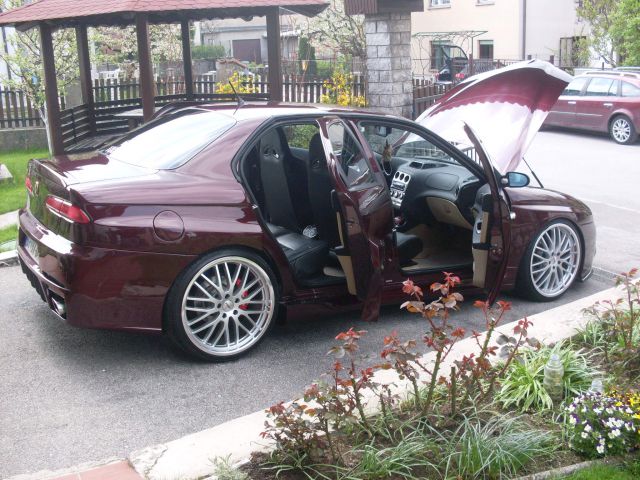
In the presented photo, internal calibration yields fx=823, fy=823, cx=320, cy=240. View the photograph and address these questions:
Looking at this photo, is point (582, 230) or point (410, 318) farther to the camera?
point (582, 230)

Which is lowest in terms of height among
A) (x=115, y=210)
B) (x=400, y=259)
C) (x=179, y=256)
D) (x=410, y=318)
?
(x=410, y=318)

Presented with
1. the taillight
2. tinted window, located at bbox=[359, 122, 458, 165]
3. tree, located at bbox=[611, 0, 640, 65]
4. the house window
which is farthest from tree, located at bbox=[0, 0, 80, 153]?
the house window

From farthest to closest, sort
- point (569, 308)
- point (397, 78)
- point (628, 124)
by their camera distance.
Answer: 1. point (628, 124)
2. point (397, 78)
3. point (569, 308)

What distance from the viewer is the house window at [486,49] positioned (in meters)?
35.1

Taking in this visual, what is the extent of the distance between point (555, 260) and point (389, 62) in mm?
6517

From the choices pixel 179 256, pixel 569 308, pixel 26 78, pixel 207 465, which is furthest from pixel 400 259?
pixel 26 78

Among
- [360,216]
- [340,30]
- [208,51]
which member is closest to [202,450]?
[360,216]

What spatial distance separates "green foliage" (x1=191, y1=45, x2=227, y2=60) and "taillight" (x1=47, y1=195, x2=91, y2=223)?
4308 centimetres

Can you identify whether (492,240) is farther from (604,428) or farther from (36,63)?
(36,63)

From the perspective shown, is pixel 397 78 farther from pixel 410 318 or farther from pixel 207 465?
pixel 207 465

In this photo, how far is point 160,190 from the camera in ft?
16.9

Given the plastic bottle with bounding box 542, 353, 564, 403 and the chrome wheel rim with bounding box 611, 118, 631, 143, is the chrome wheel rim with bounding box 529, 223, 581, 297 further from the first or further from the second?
the chrome wheel rim with bounding box 611, 118, 631, 143

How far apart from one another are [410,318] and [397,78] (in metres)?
7.01

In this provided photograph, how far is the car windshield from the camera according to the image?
218 inches
